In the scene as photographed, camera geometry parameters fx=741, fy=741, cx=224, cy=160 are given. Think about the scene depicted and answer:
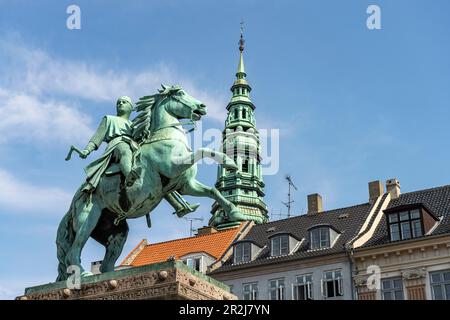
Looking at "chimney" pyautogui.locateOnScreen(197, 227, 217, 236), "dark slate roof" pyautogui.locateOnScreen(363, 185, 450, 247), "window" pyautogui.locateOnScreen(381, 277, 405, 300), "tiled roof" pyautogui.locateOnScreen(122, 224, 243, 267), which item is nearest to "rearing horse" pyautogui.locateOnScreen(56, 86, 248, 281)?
"window" pyautogui.locateOnScreen(381, 277, 405, 300)

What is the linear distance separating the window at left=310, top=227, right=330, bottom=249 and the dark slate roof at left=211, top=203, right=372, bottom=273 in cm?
48

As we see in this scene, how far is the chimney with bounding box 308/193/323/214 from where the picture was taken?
4841 cm

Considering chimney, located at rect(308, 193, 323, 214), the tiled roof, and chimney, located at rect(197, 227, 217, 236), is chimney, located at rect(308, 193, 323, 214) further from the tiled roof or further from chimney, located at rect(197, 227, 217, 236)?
chimney, located at rect(197, 227, 217, 236)

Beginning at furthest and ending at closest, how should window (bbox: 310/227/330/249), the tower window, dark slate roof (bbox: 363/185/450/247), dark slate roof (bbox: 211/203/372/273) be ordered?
1. the tower window
2. window (bbox: 310/227/330/249)
3. dark slate roof (bbox: 211/203/372/273)
4. dark slate roof (bbox: 363/185/450/247)

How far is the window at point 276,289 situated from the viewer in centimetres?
4188

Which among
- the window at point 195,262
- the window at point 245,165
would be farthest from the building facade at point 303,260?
the window at point 245,165

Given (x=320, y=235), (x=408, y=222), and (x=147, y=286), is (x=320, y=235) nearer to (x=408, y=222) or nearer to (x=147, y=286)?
(x=408, y=222)

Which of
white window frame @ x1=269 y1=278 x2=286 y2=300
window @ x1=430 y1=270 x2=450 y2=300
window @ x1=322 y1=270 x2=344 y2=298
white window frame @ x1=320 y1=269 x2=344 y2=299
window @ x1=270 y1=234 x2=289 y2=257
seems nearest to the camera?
window @ x1=430 y1=270 x2=450 y2=300

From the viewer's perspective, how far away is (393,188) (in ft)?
152

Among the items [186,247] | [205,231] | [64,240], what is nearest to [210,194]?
[64,240]

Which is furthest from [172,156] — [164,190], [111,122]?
[111,122]

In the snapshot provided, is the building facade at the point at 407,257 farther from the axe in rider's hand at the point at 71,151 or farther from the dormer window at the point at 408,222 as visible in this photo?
the axe in rider's hand at the point at 71,151

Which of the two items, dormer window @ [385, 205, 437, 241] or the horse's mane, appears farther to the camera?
dormer window @ [385, 205, 437, 241]

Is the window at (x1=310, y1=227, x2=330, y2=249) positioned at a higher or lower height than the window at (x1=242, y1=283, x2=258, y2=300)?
higher
